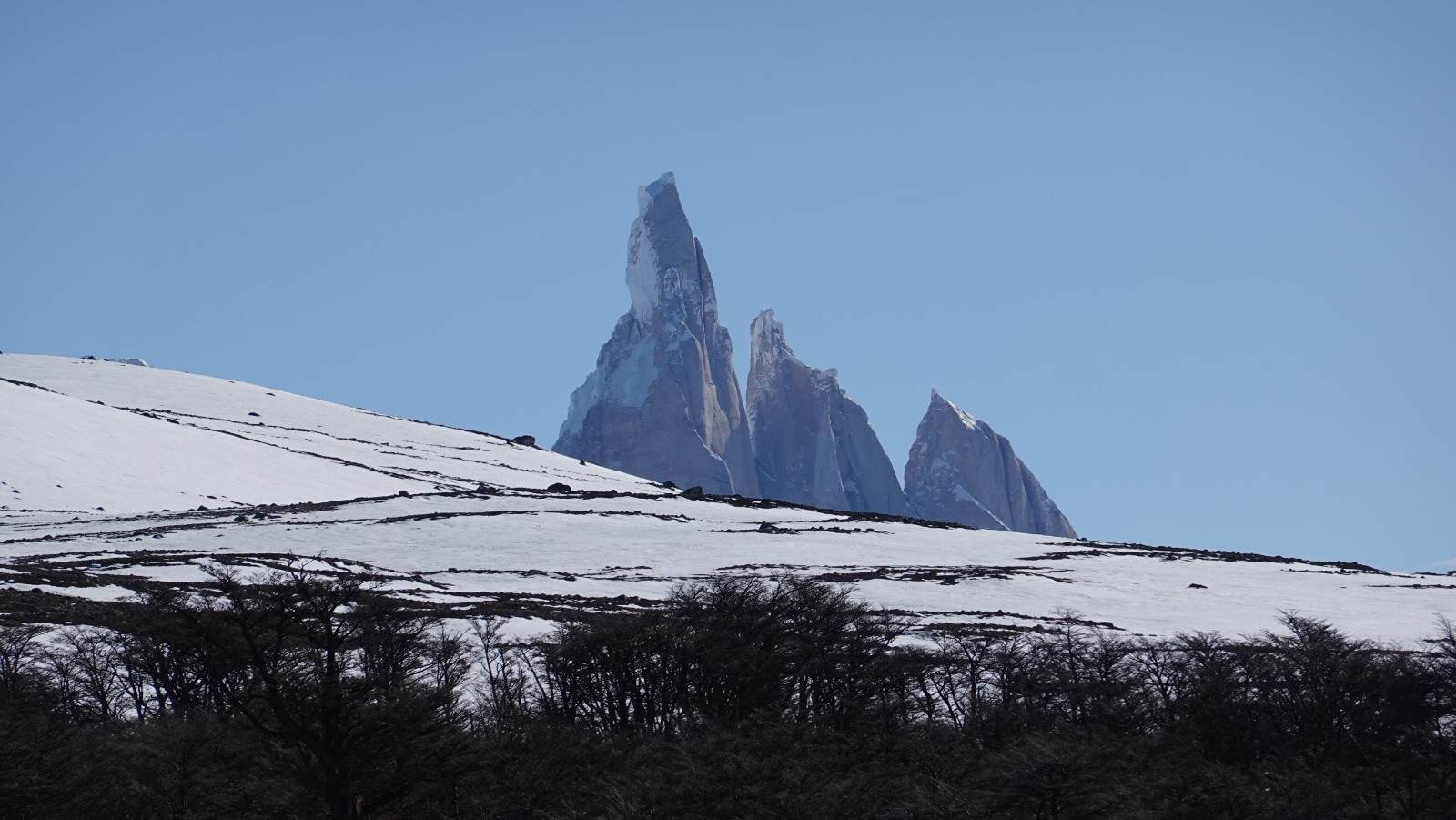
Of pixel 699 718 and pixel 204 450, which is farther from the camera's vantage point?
pixel 204 450

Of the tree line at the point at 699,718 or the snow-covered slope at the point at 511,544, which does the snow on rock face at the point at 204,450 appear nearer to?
the snow-covered slope at the point at 511,544

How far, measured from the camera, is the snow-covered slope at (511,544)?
6106cm

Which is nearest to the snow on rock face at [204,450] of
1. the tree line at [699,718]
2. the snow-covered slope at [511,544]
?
the snow-covered slope at [511,544]

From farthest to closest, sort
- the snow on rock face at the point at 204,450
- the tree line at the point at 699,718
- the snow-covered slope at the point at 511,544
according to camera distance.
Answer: the snow on rock face at the point at 204,450 → the snow-covered slope at the point at 511,544 → the tree line at the point at 699,718

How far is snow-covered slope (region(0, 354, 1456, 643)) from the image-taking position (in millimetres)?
61062

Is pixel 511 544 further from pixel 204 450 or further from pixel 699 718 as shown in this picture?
pixel 204 450

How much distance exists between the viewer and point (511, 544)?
79000mm

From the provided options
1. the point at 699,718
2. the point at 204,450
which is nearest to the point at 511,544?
the point at 699,718

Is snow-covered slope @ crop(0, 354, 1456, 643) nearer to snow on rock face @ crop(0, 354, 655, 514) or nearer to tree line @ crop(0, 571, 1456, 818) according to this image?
snow on rock face @ crop(0, 354, 655, 514)

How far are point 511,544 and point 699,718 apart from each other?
40213 mm

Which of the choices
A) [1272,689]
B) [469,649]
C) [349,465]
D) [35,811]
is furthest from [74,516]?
[1272,689]

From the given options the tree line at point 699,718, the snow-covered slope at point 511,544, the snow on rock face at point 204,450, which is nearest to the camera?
the tree line at point 699,718

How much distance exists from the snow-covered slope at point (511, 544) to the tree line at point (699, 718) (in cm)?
901

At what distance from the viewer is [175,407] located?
141250 millimetres
